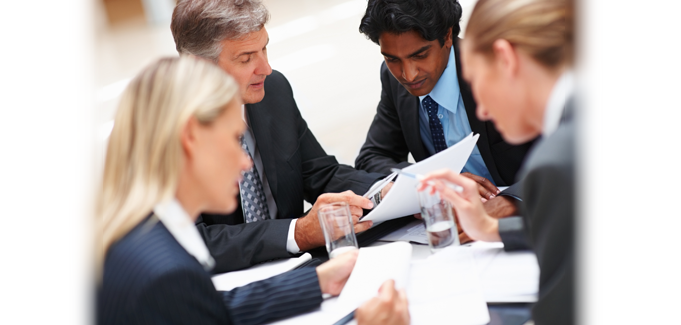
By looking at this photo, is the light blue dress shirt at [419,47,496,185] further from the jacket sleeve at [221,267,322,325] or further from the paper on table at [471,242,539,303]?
the jacket sleeve at [221,267,322,325]

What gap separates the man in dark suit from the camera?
1.55 m

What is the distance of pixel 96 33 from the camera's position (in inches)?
22.2

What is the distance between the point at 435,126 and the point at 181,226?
1.25 metres

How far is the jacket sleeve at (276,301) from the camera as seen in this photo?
3.78 ft

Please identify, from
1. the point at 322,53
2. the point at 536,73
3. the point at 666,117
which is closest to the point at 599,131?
the point at 666,117

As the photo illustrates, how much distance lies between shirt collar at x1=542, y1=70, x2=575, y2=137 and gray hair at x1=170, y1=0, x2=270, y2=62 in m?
1.25

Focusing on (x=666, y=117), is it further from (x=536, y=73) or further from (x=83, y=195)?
(x=83, y=195)

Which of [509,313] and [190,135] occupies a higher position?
[190,135]

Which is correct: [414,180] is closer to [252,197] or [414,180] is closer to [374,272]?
[374,272]

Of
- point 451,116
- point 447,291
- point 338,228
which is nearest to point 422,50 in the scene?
point 451,116

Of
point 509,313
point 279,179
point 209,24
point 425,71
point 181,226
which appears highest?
point 209,24

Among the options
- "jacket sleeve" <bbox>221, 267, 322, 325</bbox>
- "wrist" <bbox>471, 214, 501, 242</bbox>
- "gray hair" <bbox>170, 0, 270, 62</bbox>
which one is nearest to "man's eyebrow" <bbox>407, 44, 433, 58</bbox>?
"gray hair" <bbox>170, 0, 270, 62</bbox>

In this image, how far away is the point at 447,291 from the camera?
3.54 feet

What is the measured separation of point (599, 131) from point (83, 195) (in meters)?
0.49
